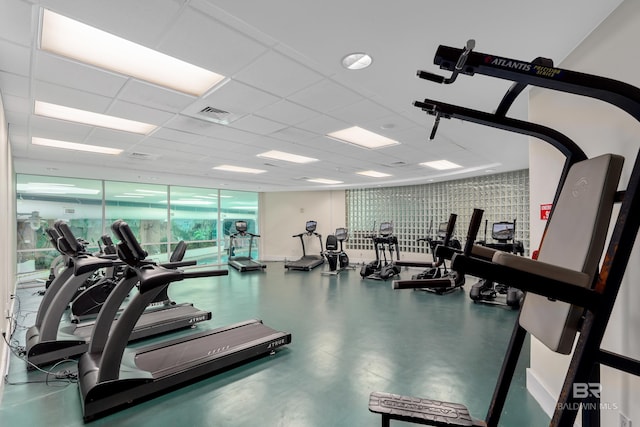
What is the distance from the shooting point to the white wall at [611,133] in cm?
131

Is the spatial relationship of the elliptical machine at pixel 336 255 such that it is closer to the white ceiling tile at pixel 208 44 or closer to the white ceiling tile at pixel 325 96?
the white ceiling tile at pixel 325 96

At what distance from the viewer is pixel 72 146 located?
4445 mm

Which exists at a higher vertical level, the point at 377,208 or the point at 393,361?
the point at 377,208

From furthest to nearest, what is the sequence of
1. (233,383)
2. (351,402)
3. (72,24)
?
(233,383), (351,402), (72,24)

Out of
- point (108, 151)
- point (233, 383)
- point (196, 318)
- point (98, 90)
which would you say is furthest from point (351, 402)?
point (108, 151)

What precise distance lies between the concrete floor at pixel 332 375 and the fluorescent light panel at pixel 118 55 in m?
2.63

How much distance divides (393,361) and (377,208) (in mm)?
6802

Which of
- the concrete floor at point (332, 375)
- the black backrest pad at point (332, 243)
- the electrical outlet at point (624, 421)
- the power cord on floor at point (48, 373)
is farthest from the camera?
the black backrest pad at point (332, 243)

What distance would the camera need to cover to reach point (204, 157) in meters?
5.16

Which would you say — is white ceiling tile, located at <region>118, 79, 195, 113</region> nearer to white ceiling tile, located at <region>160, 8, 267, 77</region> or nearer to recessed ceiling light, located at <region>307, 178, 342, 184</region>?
white ceiling tile, located at <region>160, 8, 267, 77</region>

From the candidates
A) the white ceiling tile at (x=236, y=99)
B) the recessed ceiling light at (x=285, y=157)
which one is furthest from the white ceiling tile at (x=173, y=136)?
the recessed ceiling light at (x=285, y=157)

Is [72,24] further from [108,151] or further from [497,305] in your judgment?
[497,305]

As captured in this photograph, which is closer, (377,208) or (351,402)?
(351,402)

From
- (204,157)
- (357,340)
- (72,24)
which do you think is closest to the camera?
(72,24)
